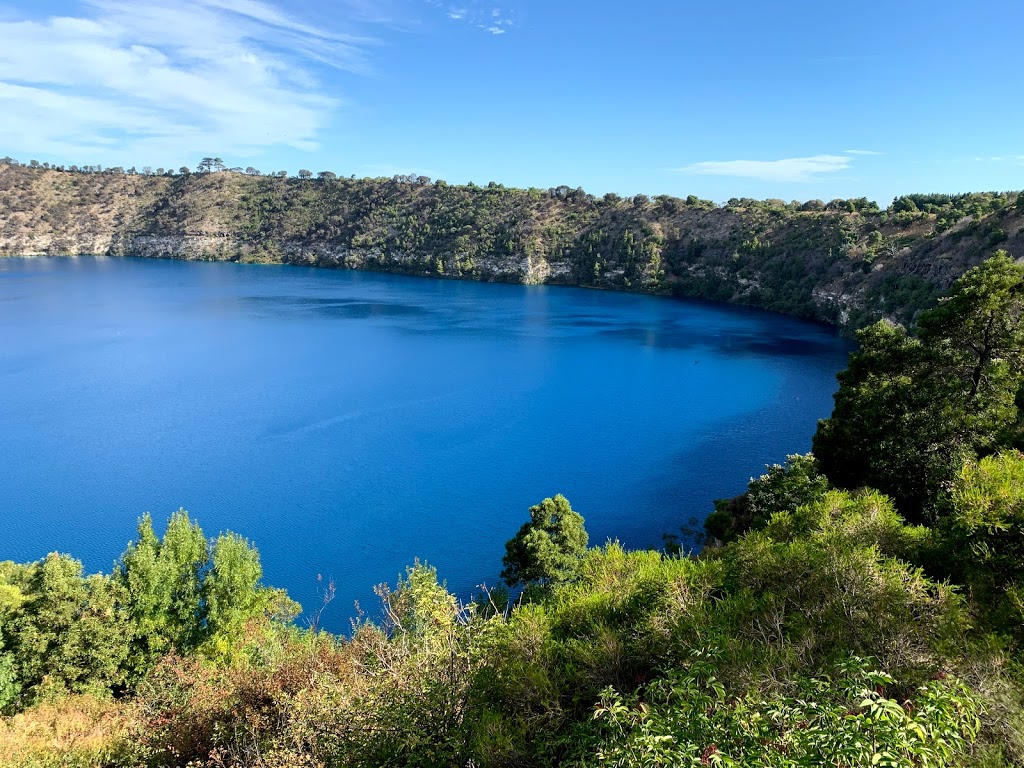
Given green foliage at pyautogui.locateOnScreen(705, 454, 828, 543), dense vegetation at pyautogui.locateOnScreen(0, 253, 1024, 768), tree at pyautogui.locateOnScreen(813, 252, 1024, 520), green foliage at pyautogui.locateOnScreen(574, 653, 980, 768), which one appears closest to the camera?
green foliage at pyautogui.locateOnScreen(574, 653, 980, 768)

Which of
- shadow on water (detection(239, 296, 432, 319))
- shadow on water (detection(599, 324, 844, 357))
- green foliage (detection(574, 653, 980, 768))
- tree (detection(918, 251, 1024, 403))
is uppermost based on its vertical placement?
tree (detection(918, 251, 1024, 403))

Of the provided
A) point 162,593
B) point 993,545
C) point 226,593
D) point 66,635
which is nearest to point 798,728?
point 993,545

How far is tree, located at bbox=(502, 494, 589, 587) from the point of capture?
A: 21.6m

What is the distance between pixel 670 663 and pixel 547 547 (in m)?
15.0

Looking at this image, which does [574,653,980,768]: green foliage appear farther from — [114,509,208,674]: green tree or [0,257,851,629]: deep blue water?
[0,257,851,629]: deep blue water

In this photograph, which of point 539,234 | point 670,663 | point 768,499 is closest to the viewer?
point 670,663

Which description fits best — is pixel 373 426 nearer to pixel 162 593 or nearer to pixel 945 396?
pixel 162 593

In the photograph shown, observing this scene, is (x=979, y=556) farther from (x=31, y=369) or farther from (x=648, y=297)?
(x=648, y=297)

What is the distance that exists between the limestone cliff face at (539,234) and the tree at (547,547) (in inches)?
2608

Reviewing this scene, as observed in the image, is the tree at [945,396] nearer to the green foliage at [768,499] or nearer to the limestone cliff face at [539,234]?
the green foliage at [768,499]

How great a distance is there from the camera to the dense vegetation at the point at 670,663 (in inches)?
199

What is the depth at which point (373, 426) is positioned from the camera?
1727 inches

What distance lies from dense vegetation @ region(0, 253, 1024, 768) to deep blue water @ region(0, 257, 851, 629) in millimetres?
10736

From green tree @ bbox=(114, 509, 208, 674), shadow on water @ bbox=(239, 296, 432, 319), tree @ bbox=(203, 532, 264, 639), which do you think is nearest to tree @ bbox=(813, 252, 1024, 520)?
tree @ bbox=(203, 532, 264, 639)
